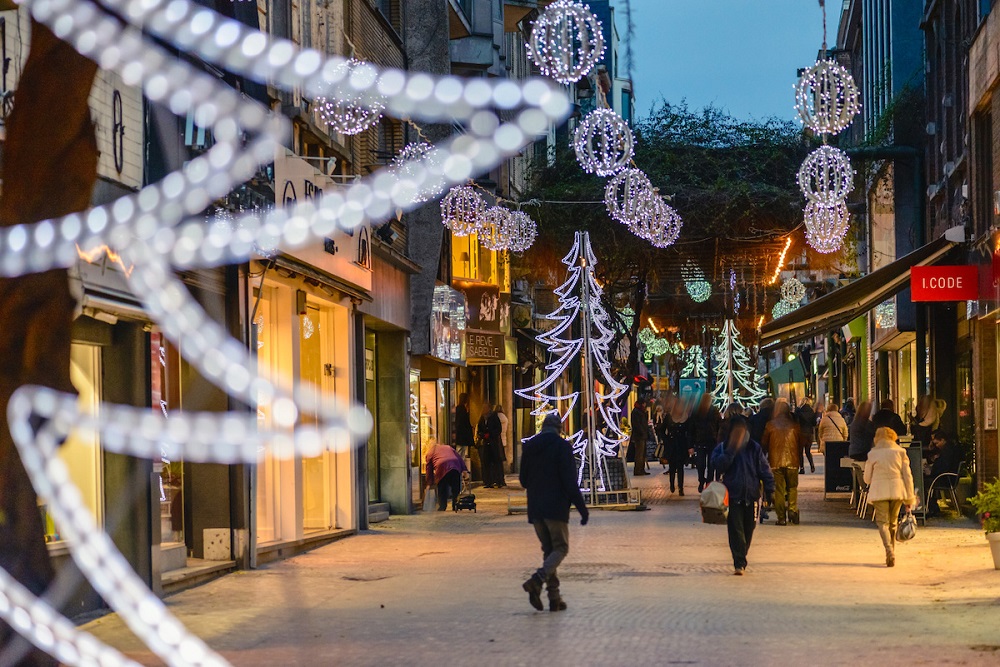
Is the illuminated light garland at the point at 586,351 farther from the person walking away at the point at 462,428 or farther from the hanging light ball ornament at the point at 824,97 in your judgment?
the person walking away at the point at 462,428

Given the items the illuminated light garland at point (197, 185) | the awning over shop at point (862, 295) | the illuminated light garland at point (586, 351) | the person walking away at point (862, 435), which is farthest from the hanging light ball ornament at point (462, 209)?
the illuminated light garland at point (197, 185)

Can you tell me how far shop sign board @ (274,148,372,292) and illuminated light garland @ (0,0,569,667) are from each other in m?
9.25

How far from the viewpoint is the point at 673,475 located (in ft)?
103

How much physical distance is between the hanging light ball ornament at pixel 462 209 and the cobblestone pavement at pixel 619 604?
616cm

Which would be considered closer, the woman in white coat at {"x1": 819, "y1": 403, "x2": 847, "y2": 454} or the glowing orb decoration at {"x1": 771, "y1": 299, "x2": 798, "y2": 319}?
the woman in white coat at {"x1": 819, "y1": 403, "x2": 847, "y2": 454}

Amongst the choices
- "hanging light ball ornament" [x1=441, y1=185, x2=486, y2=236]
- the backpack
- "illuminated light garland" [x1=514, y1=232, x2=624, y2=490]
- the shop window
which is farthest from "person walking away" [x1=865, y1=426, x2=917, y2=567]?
"hanging light ball ornament" [x1=441, y1=185, x2=486, y2=236]

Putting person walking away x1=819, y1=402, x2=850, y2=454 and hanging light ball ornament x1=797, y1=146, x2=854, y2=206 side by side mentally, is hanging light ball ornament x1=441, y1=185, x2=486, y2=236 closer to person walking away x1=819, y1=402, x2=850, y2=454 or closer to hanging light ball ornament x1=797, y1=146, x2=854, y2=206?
hanging light ball ornament x1=797, y1=146, x2=854, y2=206

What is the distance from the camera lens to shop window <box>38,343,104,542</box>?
13.2 m

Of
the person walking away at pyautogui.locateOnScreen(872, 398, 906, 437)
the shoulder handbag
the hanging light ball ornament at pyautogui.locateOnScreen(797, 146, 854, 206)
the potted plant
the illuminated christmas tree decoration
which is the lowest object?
the shoulder handbag

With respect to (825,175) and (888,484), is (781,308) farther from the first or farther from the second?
(888,484)

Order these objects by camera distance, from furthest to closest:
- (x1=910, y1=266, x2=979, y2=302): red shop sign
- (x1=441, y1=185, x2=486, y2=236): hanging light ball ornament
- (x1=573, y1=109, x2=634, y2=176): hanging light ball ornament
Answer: (x1=441, y1=185, x2=486, y2=236): hanging light ball ornament < (x1=910, y1=266, x2=979, y2=302): red shop sign < (x1=573, y1=109, x2=634, y2=176): hanging light ball ornament

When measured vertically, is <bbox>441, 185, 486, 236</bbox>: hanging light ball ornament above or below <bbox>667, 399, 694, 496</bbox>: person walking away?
above

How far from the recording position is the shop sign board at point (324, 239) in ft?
56.2

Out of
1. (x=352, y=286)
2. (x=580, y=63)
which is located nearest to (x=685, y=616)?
(x=580, y=63)
